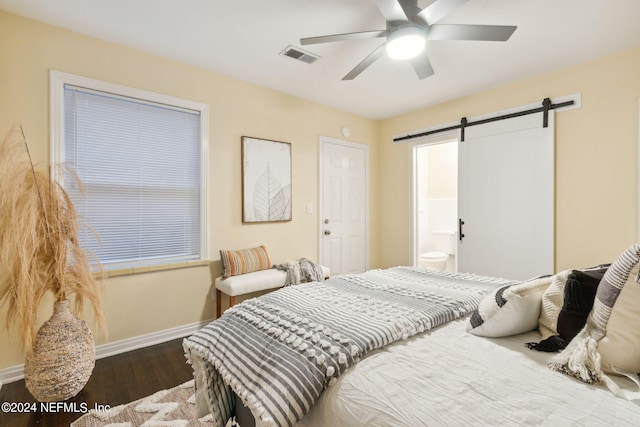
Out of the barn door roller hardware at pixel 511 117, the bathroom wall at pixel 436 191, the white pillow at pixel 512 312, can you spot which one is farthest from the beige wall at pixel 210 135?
the white pillow at pixel 512 312

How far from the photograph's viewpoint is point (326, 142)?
4.19 metres

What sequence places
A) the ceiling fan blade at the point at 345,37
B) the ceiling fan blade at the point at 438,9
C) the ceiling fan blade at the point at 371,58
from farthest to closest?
the ceiling fan blade at the point at 371,58 < the ceiling fan blade at the point at 345,37 < the ceiling fan blade at the point at 438,9

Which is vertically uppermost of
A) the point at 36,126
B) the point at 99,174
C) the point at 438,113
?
the point at 438,113

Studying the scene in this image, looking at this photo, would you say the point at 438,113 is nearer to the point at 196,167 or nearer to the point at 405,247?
the point at 405,247

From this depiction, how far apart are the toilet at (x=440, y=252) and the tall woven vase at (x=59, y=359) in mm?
4069

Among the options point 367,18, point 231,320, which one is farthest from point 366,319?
point 367,18

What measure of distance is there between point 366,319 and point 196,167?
2392 millimetres

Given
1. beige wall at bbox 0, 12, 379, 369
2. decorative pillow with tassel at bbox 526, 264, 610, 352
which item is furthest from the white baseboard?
decorative pillow with tassel at bbox 526, 264, 610, 352

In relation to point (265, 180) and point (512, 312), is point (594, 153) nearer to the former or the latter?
point (512, 312)

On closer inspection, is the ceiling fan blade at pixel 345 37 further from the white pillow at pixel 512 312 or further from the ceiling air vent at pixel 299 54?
the white pillow at pixel 512 312

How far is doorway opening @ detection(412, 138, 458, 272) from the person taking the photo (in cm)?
523

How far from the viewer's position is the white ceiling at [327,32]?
214cm

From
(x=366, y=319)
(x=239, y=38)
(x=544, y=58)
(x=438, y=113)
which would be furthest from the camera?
(x=438, y=113)

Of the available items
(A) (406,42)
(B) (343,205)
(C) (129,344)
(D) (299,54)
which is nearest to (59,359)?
(C) (129,344)
